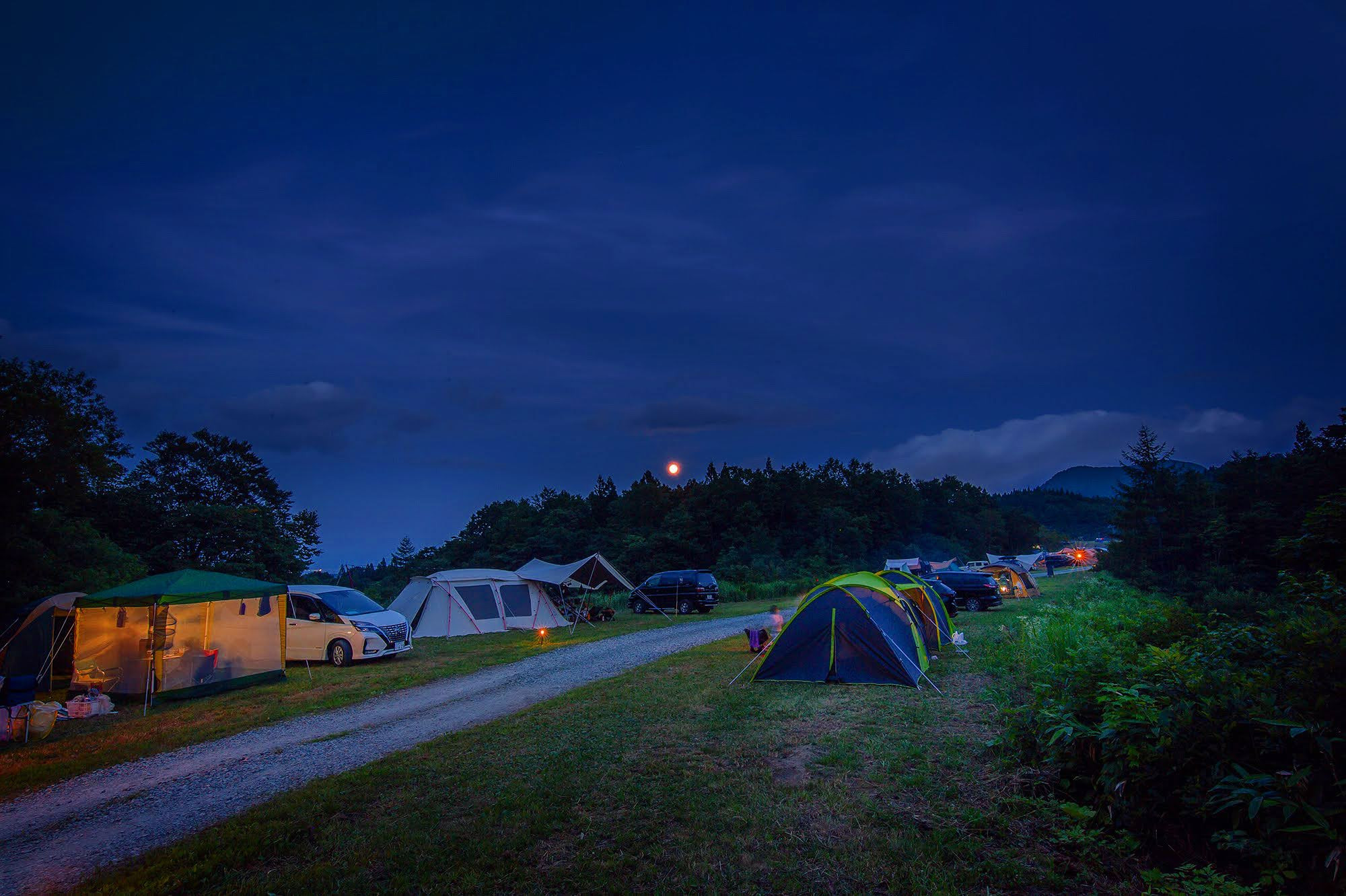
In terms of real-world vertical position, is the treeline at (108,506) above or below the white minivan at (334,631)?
above

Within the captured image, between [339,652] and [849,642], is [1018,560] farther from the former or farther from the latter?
[339,652]

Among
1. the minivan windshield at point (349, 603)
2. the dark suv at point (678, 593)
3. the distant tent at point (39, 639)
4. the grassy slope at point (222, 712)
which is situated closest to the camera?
the grassy slope at point (222, 712)

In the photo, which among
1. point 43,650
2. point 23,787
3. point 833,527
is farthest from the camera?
point 833,527

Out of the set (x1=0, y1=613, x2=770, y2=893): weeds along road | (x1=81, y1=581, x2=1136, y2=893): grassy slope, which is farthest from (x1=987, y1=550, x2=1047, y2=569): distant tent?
(x1=0, y1=613, x2=770, y2=893): weeds along road

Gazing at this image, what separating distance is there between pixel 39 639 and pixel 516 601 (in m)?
12.1

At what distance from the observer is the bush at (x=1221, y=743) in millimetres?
3613

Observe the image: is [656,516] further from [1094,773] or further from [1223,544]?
[1094,773]

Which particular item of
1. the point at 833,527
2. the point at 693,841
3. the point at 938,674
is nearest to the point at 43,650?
the point at 693,841

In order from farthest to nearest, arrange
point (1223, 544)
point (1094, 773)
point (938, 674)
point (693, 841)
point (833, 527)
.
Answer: point (833, 527) < point (1223, 544) < point (938, 674) < point (1094, 773) < point (693, 841)

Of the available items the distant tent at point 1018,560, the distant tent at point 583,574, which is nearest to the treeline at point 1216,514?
the distant tent at point 1018,560

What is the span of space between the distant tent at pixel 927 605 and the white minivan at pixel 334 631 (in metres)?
12.4

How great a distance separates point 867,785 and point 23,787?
960 cm

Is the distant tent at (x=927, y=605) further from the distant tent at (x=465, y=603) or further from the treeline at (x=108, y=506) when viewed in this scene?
the treeline at (x=108, y=506)

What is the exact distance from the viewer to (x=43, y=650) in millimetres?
13453
